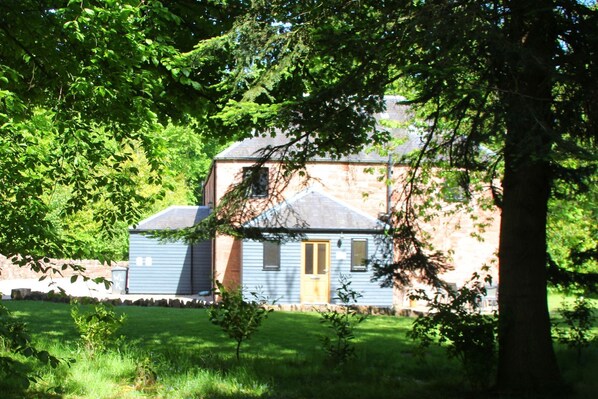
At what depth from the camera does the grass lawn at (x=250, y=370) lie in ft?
27.8

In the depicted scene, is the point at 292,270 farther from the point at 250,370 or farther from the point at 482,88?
the point at 482,88

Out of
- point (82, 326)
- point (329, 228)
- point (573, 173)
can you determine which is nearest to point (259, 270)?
point (329, 228)

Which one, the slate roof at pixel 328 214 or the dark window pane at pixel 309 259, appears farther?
the dark window pane at pixel 309 259

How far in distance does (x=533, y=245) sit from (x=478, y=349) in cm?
153

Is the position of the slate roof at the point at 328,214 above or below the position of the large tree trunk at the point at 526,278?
above

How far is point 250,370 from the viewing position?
953cm

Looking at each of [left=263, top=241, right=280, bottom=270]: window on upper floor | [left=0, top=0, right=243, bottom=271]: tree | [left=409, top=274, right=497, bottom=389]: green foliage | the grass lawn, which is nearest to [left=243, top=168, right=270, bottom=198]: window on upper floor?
[left=0, top=0, right=243, bottom=271]: tree

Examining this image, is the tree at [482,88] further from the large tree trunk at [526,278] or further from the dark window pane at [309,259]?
the dark window pane at [309,259]

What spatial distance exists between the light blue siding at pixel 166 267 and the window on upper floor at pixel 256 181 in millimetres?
26664

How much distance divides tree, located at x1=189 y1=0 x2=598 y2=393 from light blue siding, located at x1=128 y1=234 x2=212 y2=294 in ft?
86.5

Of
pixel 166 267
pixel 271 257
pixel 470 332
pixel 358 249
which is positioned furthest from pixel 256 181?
pixel 166 267

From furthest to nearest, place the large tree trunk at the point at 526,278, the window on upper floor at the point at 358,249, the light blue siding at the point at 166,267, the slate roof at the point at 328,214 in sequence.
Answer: the light blue siding at the point at 166,267 < the window on upper floor at the point at 358,249 < the slate roof at the point at 328,214 < the large tree trunk at the point at 526,278

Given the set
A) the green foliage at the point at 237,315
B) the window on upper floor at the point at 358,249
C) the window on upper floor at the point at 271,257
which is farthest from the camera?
the window on upper floor at the point at 358,249

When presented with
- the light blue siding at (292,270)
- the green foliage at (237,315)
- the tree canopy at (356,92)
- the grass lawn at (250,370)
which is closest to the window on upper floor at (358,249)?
the light blue siding at (292,270)
